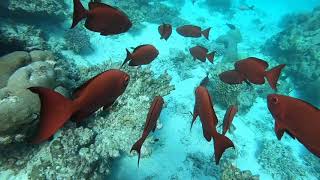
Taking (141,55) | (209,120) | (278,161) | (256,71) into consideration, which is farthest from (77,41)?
(209,120)

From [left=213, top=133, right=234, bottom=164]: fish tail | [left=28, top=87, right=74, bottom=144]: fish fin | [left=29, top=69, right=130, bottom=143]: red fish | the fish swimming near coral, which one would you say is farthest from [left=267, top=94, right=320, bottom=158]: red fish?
the fish swimming near coral

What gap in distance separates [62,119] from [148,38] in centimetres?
1123

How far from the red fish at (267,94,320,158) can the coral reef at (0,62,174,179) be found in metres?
3.30

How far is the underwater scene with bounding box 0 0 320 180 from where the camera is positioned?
2811 mm

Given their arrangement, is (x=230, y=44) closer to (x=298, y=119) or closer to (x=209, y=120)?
(x=209, y=120)

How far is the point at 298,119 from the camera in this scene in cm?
268

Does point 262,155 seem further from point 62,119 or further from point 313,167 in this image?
point 62,119

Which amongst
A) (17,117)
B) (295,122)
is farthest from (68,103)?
(17,117)

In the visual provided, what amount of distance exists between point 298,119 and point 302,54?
12.9 meters

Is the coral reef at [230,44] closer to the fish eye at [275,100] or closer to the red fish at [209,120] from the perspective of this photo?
the red fish at [209,120]

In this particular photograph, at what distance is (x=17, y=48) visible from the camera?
23.2ft

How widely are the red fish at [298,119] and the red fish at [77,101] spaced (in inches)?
56.8

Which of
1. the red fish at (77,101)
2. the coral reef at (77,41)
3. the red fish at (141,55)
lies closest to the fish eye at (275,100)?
the red fish at (77,101)

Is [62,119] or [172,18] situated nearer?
[62,119]
